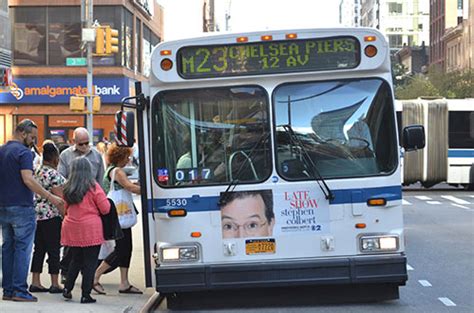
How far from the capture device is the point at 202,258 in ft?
31.7

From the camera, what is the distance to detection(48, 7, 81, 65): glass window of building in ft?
154

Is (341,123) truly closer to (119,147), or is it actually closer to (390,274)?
(390,274)

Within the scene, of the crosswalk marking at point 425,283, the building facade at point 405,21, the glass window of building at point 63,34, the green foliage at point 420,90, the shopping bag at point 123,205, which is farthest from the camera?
the building facade at point 405,21

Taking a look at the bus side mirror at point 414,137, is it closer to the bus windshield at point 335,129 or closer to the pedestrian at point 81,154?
the bus windshield at point 335,129

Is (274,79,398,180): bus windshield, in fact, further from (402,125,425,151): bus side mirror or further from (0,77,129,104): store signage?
(0,77,129,104): store signage

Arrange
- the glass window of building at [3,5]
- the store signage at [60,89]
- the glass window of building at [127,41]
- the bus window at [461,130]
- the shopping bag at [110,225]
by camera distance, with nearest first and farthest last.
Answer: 1. the shopping bag at [110,225]
2. the glass window of building at [3,5]
3. the bus window at [461,130]
4. the store signage at [60,89]
5. the glass window of building at [127,41]

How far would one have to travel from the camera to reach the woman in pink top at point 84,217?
9781 mm

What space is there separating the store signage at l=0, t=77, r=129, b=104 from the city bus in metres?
18.3

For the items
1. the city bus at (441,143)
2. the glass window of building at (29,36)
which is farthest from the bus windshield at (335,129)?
the glass window of building at (29,36)

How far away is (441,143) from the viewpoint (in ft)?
105

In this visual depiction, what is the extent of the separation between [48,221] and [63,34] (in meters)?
37.5

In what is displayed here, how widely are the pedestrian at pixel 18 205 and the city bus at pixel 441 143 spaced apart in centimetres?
2331

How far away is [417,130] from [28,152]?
4.13 metres

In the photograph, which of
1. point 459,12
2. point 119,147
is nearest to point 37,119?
point 119,147
